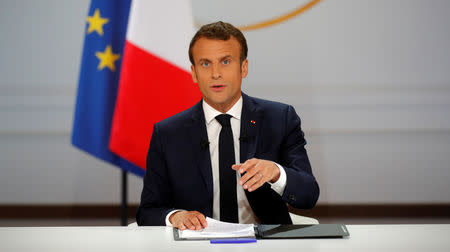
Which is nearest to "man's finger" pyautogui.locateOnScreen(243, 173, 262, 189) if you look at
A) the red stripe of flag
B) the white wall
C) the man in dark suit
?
the man in dark suit

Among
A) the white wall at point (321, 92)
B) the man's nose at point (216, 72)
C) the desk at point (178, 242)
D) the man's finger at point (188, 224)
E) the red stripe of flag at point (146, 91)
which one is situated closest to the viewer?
the desk at point (178, 242)

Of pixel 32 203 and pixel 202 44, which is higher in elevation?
pixel 202 44

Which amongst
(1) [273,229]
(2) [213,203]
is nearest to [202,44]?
(2) [213,203]

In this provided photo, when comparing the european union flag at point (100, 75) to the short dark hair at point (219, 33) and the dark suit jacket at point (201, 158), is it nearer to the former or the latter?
the dark suit jacket at point (201, 158)

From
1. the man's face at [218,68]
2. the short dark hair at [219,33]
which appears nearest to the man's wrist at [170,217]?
the man's face at [218,68]

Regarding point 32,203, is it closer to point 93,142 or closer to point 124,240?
point 93,142

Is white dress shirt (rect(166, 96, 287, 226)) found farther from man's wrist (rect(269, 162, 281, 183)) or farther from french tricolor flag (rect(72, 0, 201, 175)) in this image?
french tricolor flag (rect(72, 0, 201, 175))

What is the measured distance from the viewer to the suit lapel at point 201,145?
2.21 metres

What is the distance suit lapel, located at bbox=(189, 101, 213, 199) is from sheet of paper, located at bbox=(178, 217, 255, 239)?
1.09 feet

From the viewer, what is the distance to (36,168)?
4574 millimetres

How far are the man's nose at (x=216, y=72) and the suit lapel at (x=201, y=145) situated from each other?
0.64 ft

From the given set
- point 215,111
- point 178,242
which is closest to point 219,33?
point 215,111

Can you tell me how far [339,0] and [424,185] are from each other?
1.59 m

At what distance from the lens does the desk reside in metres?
1.65
